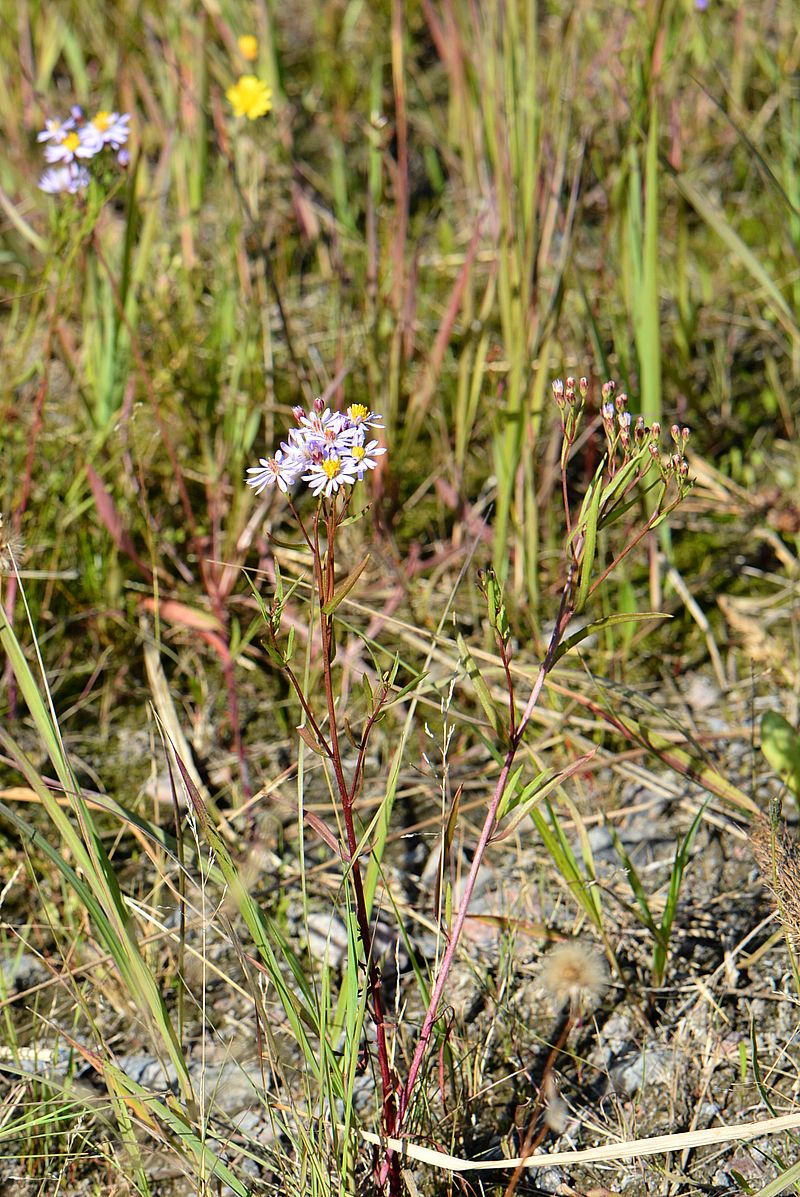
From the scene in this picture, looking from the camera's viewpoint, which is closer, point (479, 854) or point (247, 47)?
point (479, 854)

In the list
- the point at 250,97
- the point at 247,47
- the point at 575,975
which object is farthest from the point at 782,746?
the point at 247,47

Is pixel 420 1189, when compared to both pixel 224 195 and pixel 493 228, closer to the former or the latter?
pixel 493 228

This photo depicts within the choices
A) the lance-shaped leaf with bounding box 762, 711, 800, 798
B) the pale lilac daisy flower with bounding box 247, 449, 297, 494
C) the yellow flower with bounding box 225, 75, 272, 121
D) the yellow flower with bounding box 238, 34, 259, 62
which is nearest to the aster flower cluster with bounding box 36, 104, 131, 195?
the yellow flower with bounding box 225, 75, 272, 121

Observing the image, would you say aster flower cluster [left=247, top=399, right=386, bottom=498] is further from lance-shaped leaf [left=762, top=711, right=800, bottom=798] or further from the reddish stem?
lance-shaped leaf [left=762, top=711, right=800, bottom=798]

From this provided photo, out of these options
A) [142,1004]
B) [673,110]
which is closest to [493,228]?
[673,110]

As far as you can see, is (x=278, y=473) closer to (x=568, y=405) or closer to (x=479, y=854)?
(x=568, y=405)

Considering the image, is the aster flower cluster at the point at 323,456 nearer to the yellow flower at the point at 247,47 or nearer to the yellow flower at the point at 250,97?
the yellow flower at the point at 250,97
